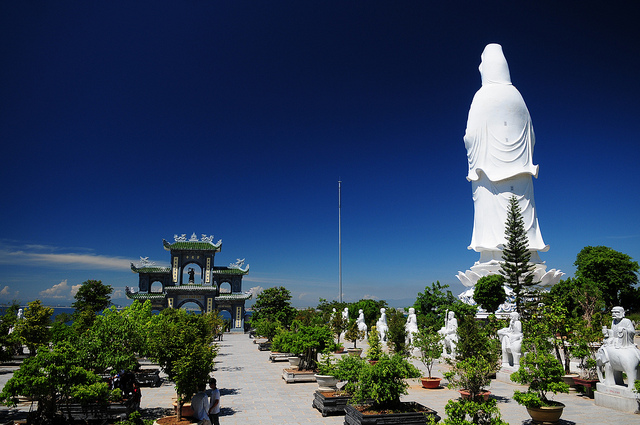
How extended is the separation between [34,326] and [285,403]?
1169cm

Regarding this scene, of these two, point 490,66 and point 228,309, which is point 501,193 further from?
point 228,309

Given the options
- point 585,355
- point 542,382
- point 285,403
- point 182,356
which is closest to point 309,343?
point 285,403

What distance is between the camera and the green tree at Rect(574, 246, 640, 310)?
1411 inches

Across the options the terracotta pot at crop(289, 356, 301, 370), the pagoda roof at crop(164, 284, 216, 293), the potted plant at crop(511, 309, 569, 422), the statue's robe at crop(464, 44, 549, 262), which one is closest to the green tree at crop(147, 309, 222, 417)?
the potted plant at crop(511, 309, 569, 422)

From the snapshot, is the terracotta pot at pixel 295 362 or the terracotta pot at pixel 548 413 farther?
the terracotta pot at pixel 295 362

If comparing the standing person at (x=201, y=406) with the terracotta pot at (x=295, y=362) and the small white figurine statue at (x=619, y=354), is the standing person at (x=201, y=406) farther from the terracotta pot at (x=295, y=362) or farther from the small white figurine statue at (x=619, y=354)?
the small white figurine statue at (x=619, y=354)

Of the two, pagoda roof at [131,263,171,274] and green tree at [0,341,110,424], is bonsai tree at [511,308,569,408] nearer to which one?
green tree at [0,341,110,424]

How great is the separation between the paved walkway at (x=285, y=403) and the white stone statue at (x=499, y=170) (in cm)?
1796

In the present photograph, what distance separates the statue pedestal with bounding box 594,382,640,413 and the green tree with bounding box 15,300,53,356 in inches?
670

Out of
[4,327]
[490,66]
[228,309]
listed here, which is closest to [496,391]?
[4,327]

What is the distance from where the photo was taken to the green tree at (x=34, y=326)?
16.0 metres

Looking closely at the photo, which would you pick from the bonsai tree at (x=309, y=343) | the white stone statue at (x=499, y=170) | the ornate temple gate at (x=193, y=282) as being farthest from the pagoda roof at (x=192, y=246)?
the bonsai tree at (x=309, y=343)

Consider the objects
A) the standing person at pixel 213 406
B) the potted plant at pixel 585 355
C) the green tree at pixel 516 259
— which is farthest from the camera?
the green tree at pixel 516 259

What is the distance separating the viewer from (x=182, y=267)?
4162 cm
